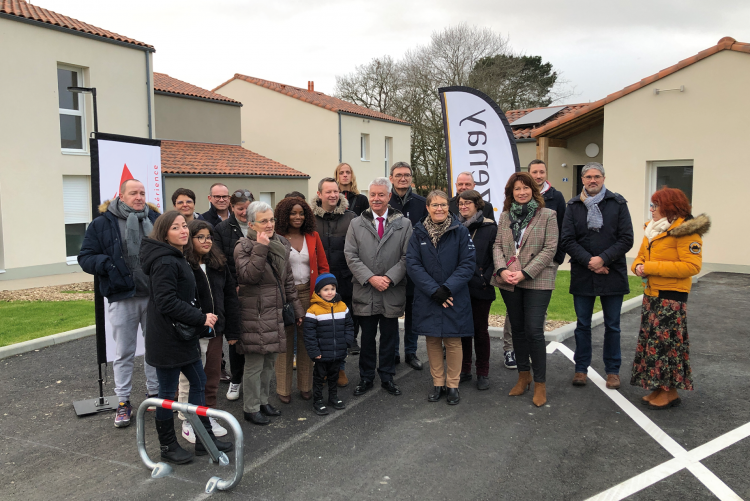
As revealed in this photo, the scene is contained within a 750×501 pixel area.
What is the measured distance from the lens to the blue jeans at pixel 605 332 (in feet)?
17.7

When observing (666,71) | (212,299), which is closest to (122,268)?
Result: (212,299)

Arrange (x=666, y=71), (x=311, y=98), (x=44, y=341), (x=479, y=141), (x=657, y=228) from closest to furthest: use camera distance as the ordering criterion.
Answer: (x=657, y=228)
(x=44, y=341)
(x=479, y=141)
(x=666, y=71)
(x=311, y=98)

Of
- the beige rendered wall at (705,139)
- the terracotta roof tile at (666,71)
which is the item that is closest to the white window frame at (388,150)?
the terracotta roof tile at (666,71)

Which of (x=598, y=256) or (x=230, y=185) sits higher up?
(x=230, y=185)

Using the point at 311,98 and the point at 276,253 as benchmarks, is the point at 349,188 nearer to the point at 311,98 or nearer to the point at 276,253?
the point at 276,253

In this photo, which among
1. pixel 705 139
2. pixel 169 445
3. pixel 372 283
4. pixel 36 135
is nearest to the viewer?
pixel 169 445

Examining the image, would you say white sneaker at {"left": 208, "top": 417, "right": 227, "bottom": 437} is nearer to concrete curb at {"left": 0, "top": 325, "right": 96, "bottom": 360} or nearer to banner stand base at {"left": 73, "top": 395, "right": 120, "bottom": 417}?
banner stand base at {"left": 73, "top": 395, "right": 120, "bottom": 417}

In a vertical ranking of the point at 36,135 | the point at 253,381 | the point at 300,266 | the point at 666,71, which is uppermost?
the point at 666,71

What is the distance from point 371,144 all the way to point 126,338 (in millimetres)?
28372

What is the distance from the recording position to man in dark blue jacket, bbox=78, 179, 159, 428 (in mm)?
4613

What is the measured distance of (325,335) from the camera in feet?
16.2

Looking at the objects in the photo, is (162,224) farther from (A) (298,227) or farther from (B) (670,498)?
(B) (670,498)

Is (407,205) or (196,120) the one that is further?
(196,120)

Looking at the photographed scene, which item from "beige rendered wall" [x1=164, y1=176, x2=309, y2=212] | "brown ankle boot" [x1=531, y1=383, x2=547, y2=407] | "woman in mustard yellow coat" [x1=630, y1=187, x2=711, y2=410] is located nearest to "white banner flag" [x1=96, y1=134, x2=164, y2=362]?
"brown ankle boot" [x1=531, y1=383, x2=547, y2=407]
